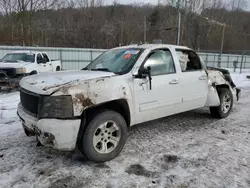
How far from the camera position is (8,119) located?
5664 millimetres

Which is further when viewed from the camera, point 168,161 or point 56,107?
point 168,161

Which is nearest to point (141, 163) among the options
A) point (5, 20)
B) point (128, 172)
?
point (128, 172)

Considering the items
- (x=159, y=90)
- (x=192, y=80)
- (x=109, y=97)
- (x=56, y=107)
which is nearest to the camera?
(x=56, y=107)

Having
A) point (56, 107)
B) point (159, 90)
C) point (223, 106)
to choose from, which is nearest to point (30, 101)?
point (56, 107)

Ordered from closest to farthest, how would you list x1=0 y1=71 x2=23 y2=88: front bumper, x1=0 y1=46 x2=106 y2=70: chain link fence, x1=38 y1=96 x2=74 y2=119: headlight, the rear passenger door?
x1=38 y1=96 x2=74 y2=119: headlight < the rear passenger door < x1=0 y1=71 x2=23 y2=88: front bumper < x1=0 y1=46 x2=106 y2=70: chain link fence

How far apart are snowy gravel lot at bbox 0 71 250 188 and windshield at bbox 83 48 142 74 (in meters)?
1.35

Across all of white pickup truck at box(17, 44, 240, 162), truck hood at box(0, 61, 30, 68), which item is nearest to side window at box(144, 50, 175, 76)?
white pickup truck at box(17, 44, 240, 162)

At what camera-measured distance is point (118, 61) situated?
4.32 meters

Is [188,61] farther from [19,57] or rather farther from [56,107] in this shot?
[19,57]

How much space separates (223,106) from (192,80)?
1.54 m

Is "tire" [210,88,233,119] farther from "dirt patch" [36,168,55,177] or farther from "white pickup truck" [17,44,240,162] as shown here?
"dirt patch" [36,168,55,177]

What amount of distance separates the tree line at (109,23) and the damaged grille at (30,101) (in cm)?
1169

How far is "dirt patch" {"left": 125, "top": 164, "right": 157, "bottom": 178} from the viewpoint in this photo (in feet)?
10.6

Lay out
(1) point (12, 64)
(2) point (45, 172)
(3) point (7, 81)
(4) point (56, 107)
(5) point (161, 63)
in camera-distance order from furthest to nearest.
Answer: (1) point (12, 64), (3) point (7, 81), (5) point (161, 63), (2) point (45, 172), (4) point (56, 107)
